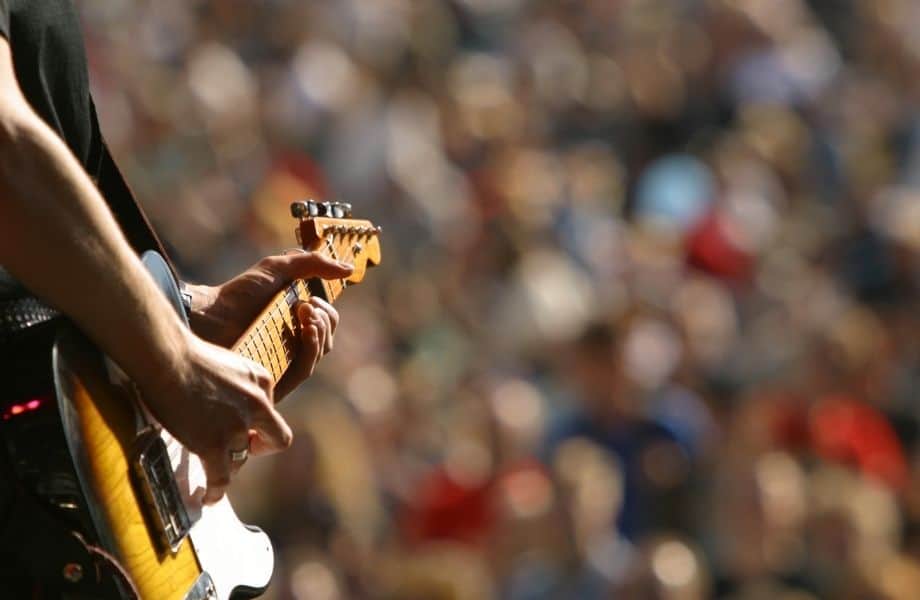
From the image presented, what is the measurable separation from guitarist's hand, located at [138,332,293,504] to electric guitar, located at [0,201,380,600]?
95mm

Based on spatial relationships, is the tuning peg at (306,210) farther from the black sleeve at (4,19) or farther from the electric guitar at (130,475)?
the black sleeve at (4,19)

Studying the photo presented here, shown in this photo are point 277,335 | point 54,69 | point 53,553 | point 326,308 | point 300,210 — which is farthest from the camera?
point 300,210

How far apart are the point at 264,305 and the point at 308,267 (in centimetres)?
10

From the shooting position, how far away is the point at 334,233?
3.56m

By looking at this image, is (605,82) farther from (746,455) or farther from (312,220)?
(312,220)

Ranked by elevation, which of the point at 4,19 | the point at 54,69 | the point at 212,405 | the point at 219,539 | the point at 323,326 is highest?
the point at 4,19

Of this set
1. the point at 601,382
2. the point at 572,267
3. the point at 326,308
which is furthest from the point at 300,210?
the point at 572,267

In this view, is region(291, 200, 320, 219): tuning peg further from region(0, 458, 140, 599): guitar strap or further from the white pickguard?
region(0, 458, 140, 599): guitar strap

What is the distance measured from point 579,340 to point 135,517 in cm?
515

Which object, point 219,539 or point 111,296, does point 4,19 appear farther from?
point 219,539

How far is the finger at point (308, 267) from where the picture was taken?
3.17 m

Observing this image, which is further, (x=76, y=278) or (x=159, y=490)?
(x=159, y=490)

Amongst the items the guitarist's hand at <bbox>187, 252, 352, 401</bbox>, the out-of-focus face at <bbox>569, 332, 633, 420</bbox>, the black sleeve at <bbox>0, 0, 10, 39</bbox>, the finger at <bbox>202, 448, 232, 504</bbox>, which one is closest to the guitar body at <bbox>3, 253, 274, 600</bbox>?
the finger at <bbox>202, 448, 232, 504</bbox>

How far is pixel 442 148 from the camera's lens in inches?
408
